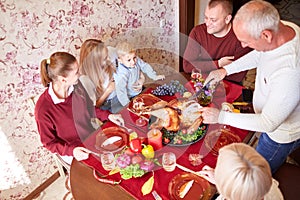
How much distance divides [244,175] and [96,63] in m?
1.45

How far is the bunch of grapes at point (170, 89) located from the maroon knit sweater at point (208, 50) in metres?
0.32

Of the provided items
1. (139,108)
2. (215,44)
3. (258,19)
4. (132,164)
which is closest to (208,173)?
(132,164)

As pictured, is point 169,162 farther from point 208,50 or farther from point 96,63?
point 208,50

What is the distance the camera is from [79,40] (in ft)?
7.84

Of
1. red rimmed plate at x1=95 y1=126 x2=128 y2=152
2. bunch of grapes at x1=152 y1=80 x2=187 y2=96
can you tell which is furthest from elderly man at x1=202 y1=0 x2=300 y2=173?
red rimmed plate at x1=95 y1=126 x2=128 y2=152

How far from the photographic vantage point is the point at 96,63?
7.56 ft

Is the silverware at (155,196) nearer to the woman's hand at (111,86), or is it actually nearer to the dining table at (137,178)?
the dining table at (137,178)

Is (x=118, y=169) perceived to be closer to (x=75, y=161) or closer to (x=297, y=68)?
(x=75, y=161)

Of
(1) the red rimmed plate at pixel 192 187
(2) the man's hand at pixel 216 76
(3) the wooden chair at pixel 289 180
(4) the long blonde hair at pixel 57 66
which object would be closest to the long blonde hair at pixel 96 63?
(4) the long blonde hair at pixel 57 66

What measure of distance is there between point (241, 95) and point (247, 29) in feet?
2.11

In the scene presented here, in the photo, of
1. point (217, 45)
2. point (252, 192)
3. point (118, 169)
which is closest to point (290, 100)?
point (252, 192)

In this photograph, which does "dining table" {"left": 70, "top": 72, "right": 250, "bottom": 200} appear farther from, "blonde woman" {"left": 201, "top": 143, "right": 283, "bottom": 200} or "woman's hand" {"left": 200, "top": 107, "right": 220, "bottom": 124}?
"blonde woman" {"left": 201, "top": 143, "right": 283, "bottom": 200}

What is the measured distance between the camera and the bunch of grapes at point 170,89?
2.13 m

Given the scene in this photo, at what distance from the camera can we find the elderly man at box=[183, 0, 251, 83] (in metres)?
2.33
